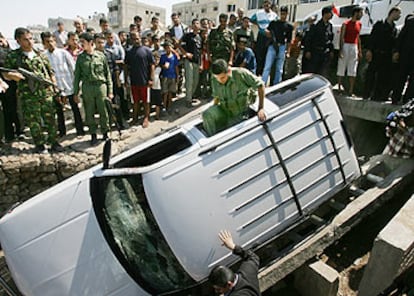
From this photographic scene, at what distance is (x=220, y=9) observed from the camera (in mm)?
38562

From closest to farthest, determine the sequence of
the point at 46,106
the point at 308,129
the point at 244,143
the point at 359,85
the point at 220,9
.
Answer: the point at 244,143
the point at 308,129
the point at 46,106
the point at 359,85
the point at 220,9

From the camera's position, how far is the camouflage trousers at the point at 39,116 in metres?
4.88

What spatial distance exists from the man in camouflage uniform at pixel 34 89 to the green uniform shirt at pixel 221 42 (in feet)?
10.3

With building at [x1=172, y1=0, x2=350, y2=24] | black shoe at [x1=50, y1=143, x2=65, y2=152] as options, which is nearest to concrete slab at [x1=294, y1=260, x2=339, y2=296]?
black shoe at [x1=50, y1=143, x2=65, y2=152]

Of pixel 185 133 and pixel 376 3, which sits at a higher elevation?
pixel 376 3

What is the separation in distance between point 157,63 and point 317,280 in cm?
506

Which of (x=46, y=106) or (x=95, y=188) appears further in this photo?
(x=46, y=106)

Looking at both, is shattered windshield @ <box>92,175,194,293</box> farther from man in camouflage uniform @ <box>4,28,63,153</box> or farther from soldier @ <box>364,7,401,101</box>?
soldier @ <box>364,7,401,101</box>

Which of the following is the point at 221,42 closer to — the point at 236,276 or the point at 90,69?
the point at 90,69

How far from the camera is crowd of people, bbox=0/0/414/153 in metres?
4.95

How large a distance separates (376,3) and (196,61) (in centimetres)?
452

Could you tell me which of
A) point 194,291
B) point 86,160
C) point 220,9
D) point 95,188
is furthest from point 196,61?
point 220,9

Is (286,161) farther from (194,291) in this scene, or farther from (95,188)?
(95,188)

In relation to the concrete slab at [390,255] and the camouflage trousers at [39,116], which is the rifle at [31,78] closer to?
the camouflage trousers at [39,116]
